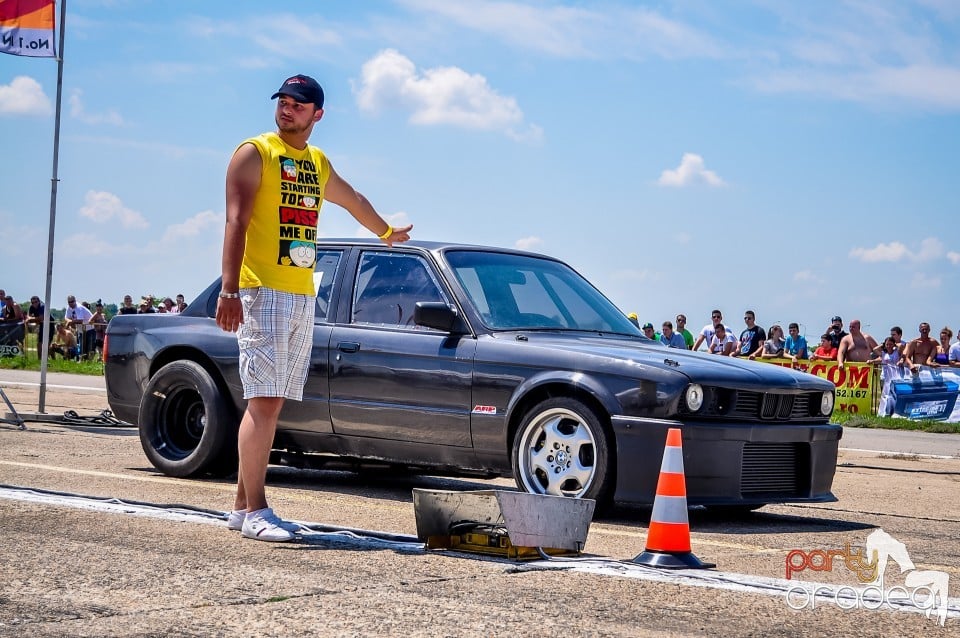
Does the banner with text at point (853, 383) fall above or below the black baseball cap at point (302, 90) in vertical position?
below

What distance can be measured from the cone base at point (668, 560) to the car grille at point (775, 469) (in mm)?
1803

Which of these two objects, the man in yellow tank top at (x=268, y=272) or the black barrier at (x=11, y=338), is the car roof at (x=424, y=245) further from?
the black barrier at (x=11, y=338)

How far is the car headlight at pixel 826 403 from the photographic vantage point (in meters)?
7.61

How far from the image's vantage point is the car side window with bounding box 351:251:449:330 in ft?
26.2

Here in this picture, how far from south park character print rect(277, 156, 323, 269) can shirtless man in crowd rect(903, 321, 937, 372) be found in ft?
48.2

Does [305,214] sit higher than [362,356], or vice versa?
[305,214]

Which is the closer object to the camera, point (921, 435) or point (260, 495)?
point (260, 495)

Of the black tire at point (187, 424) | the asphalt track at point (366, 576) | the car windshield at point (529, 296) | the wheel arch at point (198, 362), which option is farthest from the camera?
the wheel arch at point (198, 362)

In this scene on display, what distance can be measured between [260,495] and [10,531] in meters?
1.06

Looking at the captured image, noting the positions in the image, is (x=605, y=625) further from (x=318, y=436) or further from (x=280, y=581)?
(x=318, y=436)

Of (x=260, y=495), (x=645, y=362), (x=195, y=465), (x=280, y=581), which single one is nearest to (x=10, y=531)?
(x=260, y=495)

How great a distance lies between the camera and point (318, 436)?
26.4ft

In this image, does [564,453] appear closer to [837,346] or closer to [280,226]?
[280,226]

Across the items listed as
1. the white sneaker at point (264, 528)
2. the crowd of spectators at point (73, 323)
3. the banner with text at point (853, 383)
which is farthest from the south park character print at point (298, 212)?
the crowd of spectators at point (73, 323)
